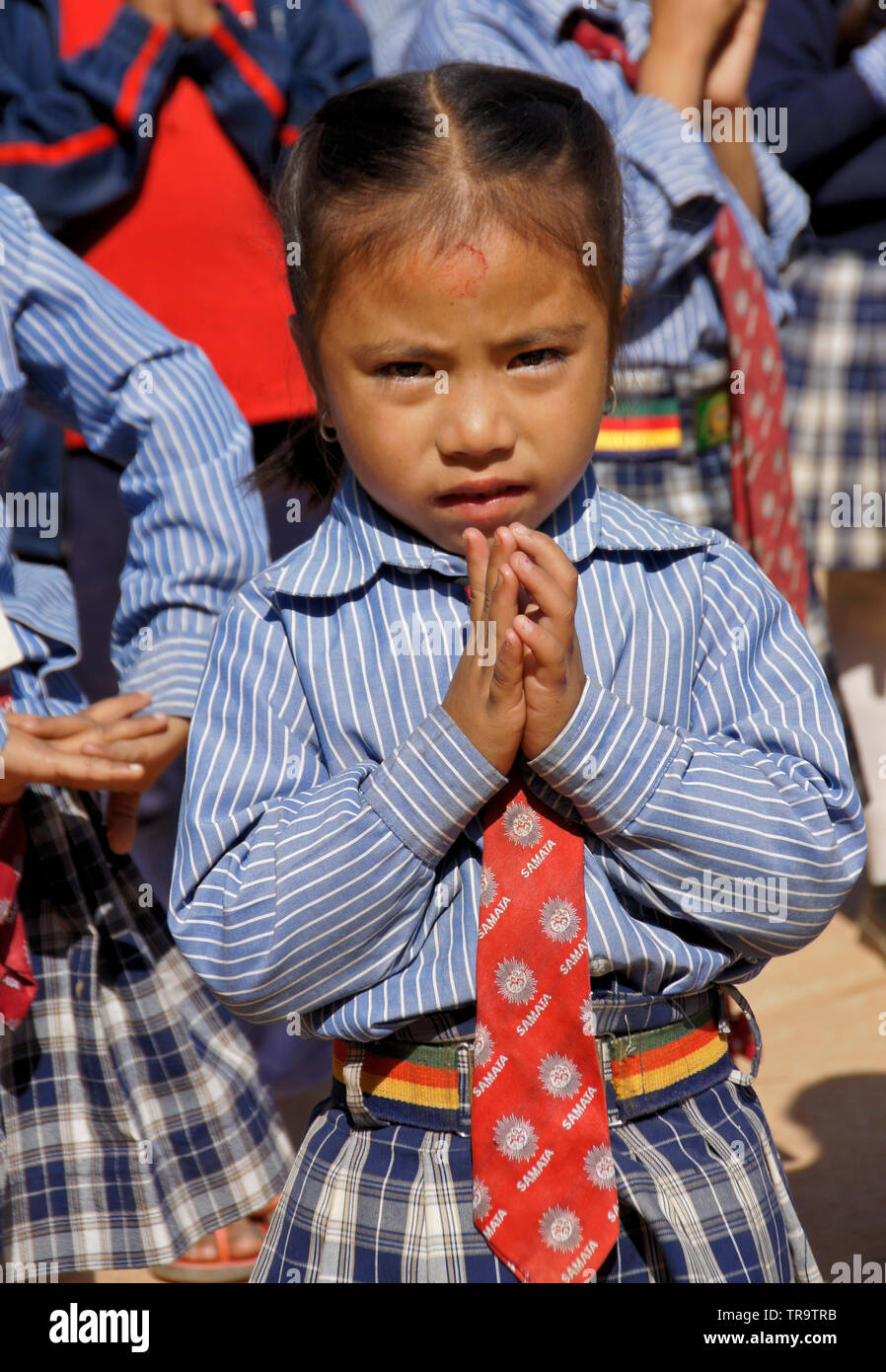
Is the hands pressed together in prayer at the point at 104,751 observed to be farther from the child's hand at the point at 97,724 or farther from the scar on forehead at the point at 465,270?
the scar on forehead at the point at 465,270

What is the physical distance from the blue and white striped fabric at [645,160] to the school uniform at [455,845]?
1095 millimetres

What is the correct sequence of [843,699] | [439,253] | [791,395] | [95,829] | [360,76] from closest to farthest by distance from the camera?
[439,253] < [95,829] < [360,76] < [791,395] < [843,699]

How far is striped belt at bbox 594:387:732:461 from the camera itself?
9.35ft

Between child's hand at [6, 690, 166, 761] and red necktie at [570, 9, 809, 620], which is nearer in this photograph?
Result: child's hand at [6, 690, 166, 761]

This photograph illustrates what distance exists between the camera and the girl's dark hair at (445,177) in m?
1.38

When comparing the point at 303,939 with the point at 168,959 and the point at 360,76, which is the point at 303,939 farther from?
the point at 360,76

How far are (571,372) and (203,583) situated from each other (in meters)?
0.87

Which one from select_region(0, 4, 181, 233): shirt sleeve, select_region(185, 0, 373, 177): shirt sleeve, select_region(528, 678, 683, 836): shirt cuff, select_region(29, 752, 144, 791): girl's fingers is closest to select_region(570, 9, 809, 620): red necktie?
select_region(185, 0, 373, 177): shirt sleeve

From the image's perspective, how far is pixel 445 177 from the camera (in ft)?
4.55

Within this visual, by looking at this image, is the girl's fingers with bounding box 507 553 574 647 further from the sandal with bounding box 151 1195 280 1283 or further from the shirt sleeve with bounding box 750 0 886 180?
the shirt sleeve with bounding box 750 0 886 180

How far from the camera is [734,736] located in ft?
4.89

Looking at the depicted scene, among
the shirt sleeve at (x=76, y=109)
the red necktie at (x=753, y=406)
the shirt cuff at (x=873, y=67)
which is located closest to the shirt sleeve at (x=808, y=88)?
the shirt cuff at (x=873, y=67)

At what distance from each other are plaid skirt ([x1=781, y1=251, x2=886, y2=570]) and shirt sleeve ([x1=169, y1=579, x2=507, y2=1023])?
Result: 2325 mm

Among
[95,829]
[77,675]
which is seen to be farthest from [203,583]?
[77,675]
